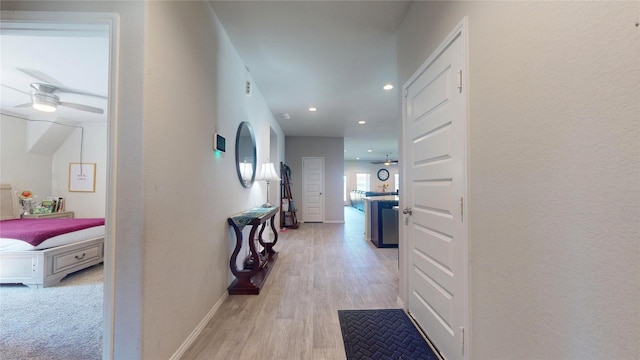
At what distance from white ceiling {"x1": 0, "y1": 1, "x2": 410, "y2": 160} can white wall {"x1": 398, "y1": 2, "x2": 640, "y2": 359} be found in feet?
3.91

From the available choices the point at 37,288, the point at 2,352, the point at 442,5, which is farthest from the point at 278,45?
the point at 37,288

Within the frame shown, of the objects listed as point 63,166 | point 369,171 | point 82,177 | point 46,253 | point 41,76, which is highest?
point 41,76

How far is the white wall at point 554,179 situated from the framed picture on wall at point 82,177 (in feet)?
20.5

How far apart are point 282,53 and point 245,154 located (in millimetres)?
1244

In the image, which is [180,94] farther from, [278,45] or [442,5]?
[442,5]

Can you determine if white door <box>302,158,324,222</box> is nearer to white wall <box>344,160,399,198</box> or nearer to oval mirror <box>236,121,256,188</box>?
oval mirror <box>236,121,256,188</box>

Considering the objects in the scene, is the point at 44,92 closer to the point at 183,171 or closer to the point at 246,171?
the point at 246,171

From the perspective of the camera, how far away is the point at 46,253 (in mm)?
2582

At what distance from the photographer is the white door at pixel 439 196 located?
129 centimetres

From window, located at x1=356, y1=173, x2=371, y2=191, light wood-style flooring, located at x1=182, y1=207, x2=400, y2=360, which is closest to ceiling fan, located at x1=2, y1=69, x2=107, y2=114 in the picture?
light wood-style flooring, located at x1=182, y1=207, x2=400, y2=360

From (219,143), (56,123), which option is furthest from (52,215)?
(219,143)

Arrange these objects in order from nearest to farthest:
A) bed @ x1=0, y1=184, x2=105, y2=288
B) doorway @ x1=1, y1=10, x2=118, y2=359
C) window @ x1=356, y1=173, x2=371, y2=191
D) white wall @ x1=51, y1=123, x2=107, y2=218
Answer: doorway @ x1=1, y1=10, x2=118, y2=359 → bed @ x1=0, y1=184, x2=105, y2=288 → white wall @ x1=51, y1=123, x2=107, y2=218 → window @ x1=356, y1=173, x2=371, y2=191

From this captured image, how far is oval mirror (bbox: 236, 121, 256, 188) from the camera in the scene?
106 inches

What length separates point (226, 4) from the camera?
6.30ft
